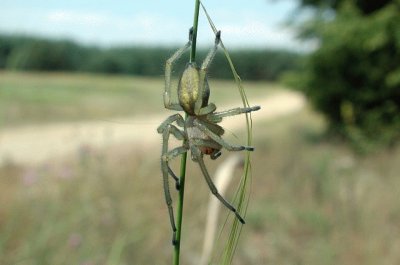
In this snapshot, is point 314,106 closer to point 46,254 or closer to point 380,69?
point 380,69

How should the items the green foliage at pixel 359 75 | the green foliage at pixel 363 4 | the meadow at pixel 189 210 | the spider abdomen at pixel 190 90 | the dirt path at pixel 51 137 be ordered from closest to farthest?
the spider abdomen at pixel 190 90
the meadow at pixel 189 210
the dirt path at pixel 51 137
the green foliage at pixel 359 75
the green foliage at pixel 363 4

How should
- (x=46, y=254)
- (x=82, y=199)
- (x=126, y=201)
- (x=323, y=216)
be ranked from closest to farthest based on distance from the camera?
(x=46, y=254) → (x=82, y=199) → (x=126, y=201) → (x=323, y=216)

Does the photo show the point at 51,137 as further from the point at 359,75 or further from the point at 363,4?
the point at 363,4

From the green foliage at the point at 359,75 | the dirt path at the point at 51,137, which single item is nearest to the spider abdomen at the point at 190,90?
the dirt path at the point at 51,137

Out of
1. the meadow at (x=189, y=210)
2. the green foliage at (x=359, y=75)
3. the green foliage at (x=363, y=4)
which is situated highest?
the green foliage at (x=363, y=4)

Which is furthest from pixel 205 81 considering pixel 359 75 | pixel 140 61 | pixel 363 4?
pixel 140 61

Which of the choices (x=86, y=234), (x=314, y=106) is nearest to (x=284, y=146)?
(x=314, y=106)

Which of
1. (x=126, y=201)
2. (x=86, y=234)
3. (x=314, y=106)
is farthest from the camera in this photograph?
(x=314, y=106)

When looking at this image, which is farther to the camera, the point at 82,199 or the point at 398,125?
the point at 398,125

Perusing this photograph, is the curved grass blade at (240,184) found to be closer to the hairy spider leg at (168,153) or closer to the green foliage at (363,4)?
the hairy spider leg at (168,153)
